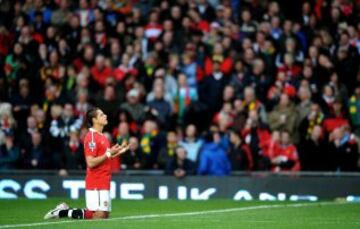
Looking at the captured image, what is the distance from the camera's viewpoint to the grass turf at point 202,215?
14.5 metres

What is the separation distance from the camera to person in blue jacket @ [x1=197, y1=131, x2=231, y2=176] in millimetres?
22188

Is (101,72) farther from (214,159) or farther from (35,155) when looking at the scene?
(214,159)

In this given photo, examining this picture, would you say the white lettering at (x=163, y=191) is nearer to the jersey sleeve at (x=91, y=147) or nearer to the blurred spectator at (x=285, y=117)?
the blurred spectator at (x=285, y=117)

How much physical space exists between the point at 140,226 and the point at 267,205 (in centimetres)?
515

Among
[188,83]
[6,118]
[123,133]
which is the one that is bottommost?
[123,133]

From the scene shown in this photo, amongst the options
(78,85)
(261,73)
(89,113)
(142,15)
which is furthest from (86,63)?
(89,113)

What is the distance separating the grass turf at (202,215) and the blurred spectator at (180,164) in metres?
1.57


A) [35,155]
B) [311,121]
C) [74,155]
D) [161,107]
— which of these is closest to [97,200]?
[74,155]

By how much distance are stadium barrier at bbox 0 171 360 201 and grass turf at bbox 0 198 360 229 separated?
127 centimetres

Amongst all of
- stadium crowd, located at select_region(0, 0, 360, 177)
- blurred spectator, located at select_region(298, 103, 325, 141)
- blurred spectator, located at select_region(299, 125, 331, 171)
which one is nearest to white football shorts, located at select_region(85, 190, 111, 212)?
stadium crowd, located at select_region(0, 0, 360, 177)

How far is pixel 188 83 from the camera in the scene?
24.4 m

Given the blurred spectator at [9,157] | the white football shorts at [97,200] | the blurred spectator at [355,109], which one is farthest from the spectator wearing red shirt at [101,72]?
the white football shorts at [97,200]

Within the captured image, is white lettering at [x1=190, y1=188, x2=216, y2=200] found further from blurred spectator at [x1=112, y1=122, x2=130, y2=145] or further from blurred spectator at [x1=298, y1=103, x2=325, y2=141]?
blurred spectator at [x1=298, y1=103, x2=325, y2=141]

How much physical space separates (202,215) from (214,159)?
569 cm
